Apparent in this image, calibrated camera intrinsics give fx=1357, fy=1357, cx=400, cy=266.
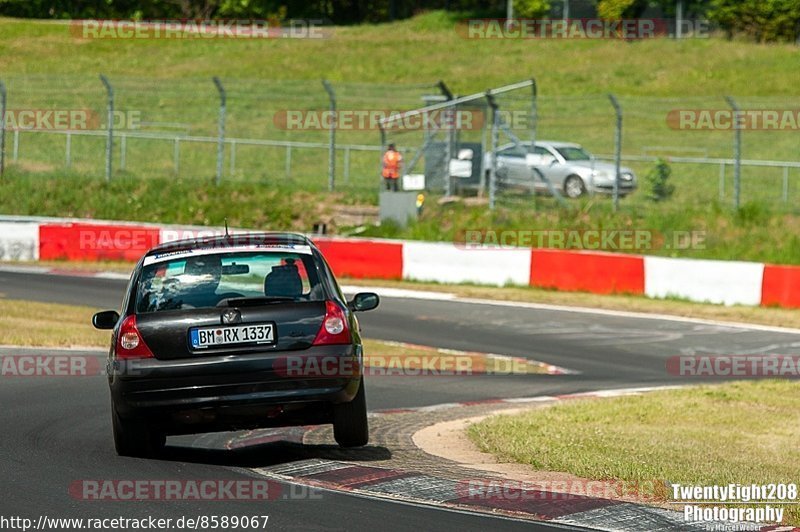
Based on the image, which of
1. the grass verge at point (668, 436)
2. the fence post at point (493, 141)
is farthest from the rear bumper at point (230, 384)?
the fence post at point (493, 141)

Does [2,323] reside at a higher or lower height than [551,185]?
lower

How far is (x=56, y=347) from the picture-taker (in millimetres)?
16109

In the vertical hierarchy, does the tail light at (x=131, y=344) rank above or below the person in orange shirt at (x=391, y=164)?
below

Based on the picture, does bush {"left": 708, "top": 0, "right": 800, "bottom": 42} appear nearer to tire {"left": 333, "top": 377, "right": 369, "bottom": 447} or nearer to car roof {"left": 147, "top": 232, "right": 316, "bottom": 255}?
car roof {"left": 147, "top": 232, "right": 316, "bottom": 255}

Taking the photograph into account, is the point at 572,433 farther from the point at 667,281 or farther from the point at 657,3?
the point at 657,3

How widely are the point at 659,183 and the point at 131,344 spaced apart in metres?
21.8

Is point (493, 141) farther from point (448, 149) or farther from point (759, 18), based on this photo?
point (759, 18)

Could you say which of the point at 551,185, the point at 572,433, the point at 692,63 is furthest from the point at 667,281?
the point at 692,63

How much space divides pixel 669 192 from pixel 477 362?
43.1 ft

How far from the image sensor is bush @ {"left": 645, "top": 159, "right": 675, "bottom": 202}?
27844mm

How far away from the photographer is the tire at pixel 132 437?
8555 millimetres

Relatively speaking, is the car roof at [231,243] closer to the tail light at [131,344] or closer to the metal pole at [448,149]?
the tail light at [131,344]

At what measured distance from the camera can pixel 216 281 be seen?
8.70 metres

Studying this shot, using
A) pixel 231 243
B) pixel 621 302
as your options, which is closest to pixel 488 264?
pixel 621 302
